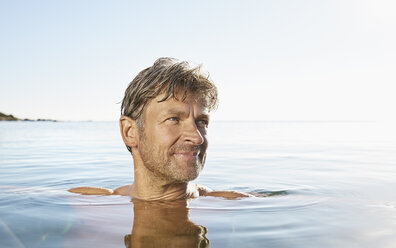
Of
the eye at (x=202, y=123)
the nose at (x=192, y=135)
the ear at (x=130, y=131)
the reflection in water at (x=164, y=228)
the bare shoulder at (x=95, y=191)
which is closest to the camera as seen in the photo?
the reflection in water at (x=164, y=228)

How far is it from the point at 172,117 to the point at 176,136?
6.9 inches

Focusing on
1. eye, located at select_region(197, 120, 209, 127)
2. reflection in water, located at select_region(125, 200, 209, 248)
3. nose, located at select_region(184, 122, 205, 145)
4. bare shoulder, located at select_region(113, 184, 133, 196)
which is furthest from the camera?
bare shoulder, located at select_region(113, 184, 133, 196)

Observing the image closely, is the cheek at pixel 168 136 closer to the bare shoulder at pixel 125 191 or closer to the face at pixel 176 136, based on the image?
the face at pixel 176 136

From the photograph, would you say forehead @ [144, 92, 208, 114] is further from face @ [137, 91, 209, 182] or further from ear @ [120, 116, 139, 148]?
ear @ [120, 116, 139, 148]

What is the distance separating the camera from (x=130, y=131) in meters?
3.71

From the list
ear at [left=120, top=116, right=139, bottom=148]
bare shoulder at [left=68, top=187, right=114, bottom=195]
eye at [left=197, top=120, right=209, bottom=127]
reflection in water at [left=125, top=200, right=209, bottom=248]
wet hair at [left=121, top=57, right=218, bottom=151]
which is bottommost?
bare shoulder at [left=68, top=187, right=114, bottom=195]

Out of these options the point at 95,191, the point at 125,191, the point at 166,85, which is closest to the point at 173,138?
the point at 166,85

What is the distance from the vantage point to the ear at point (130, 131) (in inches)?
144

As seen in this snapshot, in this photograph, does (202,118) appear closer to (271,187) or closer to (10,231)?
(10,231)

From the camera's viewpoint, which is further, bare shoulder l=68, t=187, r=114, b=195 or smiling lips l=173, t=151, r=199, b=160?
bare shoulder l=68, t=187, r=114, b=195

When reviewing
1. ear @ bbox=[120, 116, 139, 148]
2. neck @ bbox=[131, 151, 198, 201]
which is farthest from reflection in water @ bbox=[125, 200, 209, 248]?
ear @ bbox=[120, 116, 139, 148]

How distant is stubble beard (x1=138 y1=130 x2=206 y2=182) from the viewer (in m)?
3.33

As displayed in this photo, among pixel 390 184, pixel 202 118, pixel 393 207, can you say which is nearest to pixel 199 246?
pixel 202 118

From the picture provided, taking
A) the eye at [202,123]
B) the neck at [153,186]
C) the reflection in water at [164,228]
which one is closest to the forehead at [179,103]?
the eye at [202,123]
